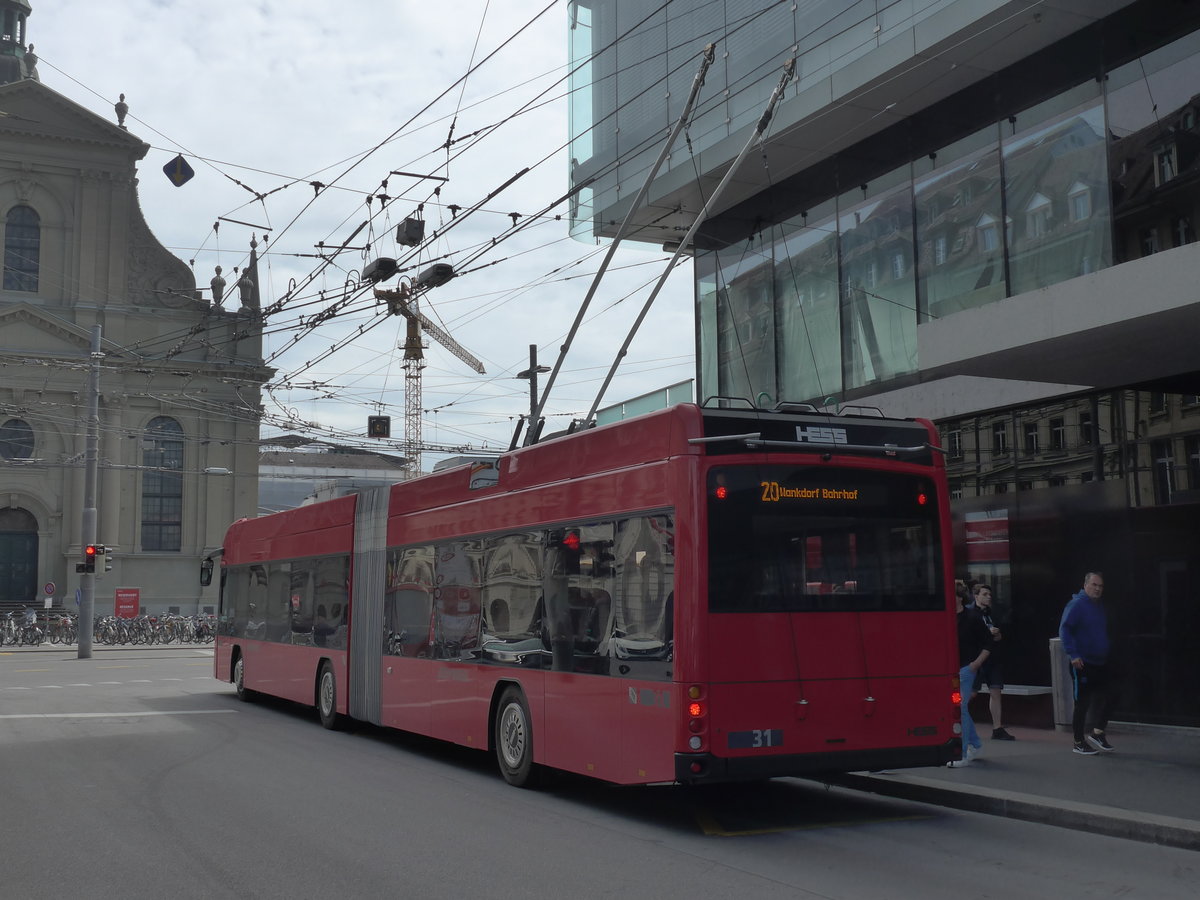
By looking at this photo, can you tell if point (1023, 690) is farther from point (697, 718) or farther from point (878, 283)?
point (697, 718)

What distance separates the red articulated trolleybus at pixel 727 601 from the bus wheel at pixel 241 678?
1068 cm

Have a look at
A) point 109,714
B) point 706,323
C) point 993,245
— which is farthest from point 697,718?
point 706,323

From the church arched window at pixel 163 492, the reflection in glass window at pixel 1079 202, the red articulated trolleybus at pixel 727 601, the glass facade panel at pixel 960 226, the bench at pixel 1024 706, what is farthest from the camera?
the church arched window at pixel 163 492

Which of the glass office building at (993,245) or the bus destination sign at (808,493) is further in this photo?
the glass office building at (993,245)

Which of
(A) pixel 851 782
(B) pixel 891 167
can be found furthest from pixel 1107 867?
(B) pixel 891 167

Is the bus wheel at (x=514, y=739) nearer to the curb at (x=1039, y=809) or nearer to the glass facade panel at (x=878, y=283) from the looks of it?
the curb at (x=1039, y=809)

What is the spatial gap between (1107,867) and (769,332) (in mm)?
14751

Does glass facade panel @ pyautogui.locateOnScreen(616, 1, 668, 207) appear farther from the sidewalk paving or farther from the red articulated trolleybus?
the sidewalk paving

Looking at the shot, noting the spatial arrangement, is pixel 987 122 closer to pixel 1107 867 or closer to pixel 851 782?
Answer: pixel 851 782

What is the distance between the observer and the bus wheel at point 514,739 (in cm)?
1119

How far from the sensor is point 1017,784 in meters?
10.6

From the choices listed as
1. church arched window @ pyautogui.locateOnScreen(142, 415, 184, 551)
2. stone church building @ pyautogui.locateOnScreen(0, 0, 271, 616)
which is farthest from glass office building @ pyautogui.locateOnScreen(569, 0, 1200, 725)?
church arched window @ pyautogui.locateOnScreen(142, 415, 184, 551)

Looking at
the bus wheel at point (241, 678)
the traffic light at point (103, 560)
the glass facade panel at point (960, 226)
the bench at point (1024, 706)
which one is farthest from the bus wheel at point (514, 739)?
the traffic light at point (103, 560)

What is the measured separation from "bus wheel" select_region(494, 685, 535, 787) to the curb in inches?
102
